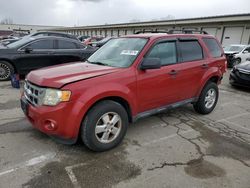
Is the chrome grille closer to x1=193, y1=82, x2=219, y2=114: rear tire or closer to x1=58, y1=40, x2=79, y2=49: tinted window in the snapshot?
x1=193, y1=82, x2=219, y2=114: rear tire

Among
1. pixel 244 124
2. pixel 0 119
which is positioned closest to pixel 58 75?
pixel 0 119

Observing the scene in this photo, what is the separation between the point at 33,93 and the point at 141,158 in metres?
1.84

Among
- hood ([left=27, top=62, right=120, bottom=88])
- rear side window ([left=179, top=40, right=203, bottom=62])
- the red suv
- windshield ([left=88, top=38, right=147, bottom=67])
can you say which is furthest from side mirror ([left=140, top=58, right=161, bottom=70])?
rear side window ([left=179, top=40, right=203, bottom=62])

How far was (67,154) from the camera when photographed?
3346 millimetres

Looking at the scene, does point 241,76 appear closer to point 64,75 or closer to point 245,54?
point 64,75

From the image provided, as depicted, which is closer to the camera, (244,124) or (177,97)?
(177,97)

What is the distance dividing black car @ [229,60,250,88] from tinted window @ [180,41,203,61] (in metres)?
4.17

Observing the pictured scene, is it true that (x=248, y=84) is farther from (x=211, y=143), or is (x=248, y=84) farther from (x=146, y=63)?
(x=146, y=63)

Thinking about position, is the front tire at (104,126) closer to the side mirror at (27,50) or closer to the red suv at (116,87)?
the red suv at (116,87)

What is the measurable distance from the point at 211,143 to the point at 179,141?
0.55 metres

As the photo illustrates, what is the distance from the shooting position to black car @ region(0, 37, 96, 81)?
25.2 feet

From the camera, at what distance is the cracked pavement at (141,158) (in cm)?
281

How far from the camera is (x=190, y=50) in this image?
4668mm

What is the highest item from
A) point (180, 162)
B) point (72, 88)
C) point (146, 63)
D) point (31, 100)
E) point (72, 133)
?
point (146, 63)
